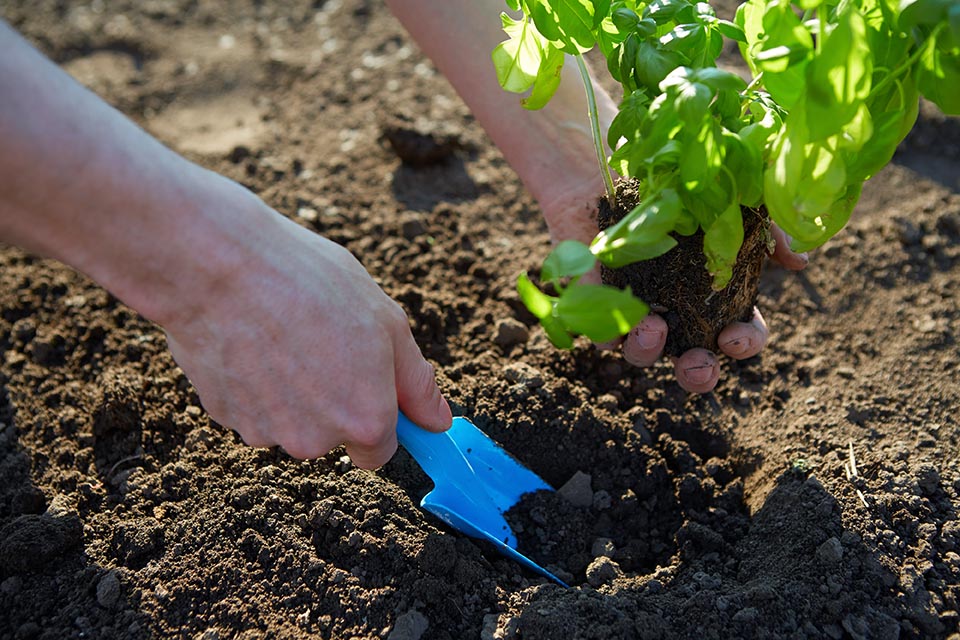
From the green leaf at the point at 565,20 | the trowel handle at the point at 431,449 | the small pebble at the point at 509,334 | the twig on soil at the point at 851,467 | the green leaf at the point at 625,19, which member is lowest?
the twig on soil at the point at 851,467

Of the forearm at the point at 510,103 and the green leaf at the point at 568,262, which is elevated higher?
the green leaf at the point at 568,262

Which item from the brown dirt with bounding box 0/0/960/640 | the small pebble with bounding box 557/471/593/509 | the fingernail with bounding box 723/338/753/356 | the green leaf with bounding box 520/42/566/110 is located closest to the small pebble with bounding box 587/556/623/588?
the brown dirt with bounding box 0/0/960/640

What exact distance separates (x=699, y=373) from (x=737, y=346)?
111 mm

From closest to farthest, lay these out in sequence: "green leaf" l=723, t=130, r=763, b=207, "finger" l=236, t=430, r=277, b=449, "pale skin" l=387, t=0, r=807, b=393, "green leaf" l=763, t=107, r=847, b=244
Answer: "green leaf" l=763, t=107, r=847, b=244 → "green leaf" l=723, t=130, r=763, b=207 → "finger" l=236, t=430, r=277, b=449 → "pale skin" l=387, t=0, r=807, b=393

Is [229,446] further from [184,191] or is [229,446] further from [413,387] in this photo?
[184,191]

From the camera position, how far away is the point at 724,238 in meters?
1.49

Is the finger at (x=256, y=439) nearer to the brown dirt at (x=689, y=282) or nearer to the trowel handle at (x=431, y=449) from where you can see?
the trowel handle at (x=431, y=449)

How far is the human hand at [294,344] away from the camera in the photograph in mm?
1371

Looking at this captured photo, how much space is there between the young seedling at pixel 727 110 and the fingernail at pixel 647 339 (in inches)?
7.4

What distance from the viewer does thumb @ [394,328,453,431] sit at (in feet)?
5.04

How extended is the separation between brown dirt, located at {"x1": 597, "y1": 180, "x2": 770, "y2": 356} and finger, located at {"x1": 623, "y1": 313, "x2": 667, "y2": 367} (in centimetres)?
4

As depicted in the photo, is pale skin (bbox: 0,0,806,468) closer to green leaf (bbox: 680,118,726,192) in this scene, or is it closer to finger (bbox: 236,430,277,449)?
finger (bbox: 236,430,277,449)

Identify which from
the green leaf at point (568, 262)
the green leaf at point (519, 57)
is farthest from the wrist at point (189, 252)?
the green leaf at point (519, 57)

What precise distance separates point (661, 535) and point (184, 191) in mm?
1328
